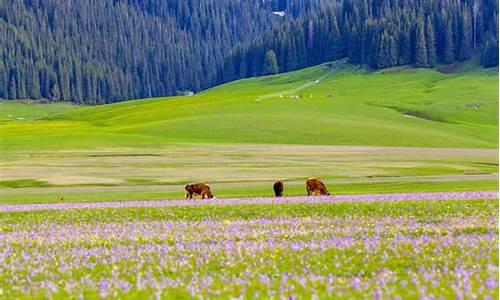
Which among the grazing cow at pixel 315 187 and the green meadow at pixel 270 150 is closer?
the grazing cow at pixel 315 187

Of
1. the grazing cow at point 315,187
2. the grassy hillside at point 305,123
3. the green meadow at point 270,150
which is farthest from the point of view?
the grassy hillside at point 305,123

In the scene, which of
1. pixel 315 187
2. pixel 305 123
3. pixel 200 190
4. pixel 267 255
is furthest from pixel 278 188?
pixel 305 123

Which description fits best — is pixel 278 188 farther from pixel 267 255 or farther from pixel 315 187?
pixel 267 255

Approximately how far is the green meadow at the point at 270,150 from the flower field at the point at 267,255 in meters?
19.7

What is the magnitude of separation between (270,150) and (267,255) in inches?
3069

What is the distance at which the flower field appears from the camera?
13609 mm

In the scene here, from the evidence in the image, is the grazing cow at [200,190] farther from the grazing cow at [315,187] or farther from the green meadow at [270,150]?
the grazing cow at [315,187]

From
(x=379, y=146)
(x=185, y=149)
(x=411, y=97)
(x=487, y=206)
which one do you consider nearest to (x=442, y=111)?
(x=411, y=97)

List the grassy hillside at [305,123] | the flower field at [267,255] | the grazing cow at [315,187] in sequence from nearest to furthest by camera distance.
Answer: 1. the flower field at [267,255]
2. the grazing cow at [315,187]
3. the grassy hillside at [305,123]

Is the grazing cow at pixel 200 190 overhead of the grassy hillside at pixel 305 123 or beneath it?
beneath

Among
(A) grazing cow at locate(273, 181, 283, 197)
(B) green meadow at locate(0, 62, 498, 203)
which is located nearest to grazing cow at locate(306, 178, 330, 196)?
(A) grazing cow at locate(273, 181, 283, 197)

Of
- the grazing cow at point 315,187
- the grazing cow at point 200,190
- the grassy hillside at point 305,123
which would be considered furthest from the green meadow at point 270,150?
the grazing cow at point 315,187

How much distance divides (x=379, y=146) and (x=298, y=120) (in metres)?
30.6

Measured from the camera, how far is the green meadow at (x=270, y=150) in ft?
183
